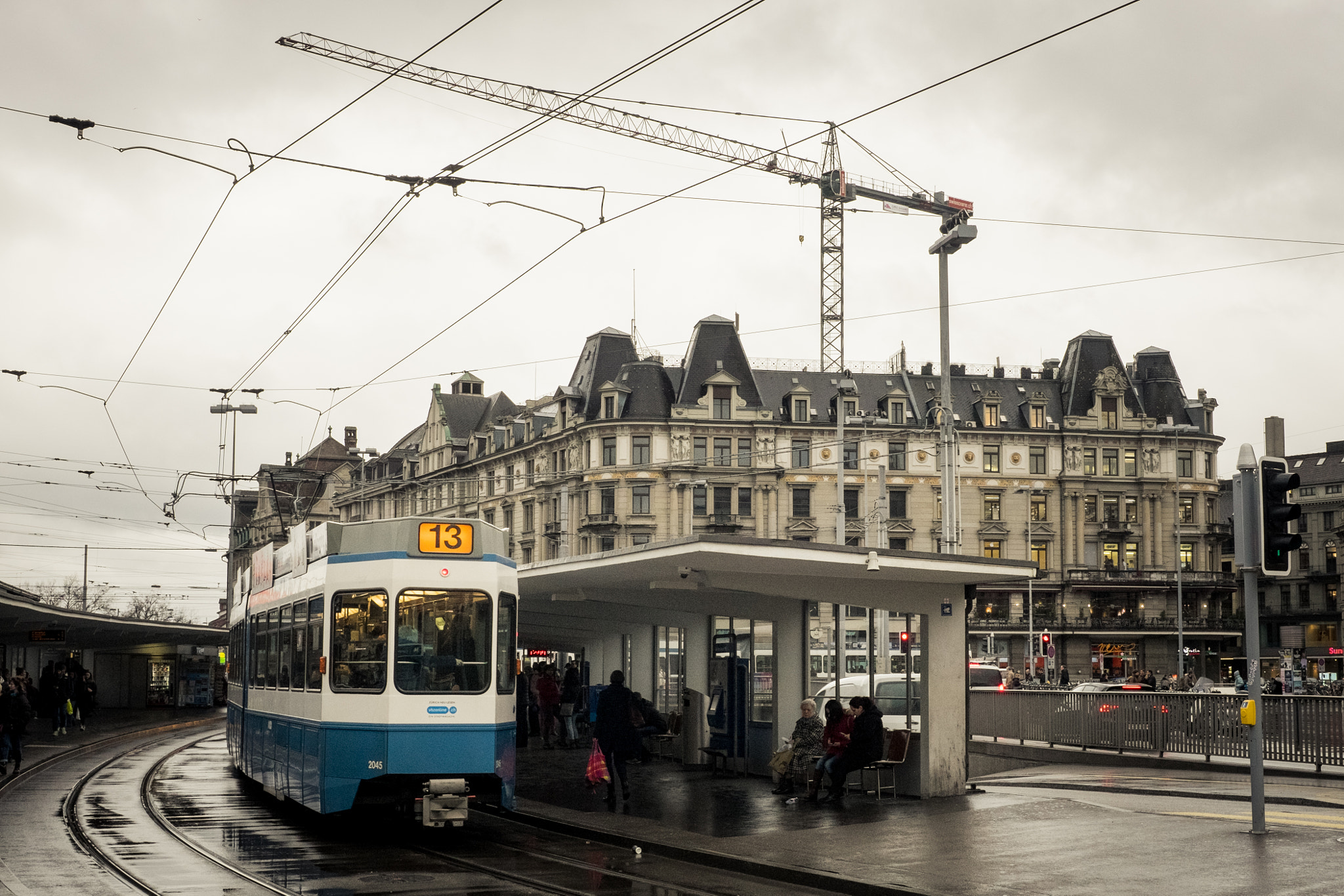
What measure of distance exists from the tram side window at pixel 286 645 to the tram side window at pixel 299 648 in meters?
0.10

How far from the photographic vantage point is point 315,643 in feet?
51.1

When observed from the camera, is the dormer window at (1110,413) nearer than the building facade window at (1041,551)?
No

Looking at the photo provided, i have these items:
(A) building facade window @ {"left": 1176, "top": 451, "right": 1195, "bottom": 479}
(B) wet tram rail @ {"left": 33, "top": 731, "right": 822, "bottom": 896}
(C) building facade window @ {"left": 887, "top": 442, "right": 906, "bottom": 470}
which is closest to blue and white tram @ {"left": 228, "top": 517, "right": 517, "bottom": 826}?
(B) wet tram rail @ {"left": 33, "top": 731, "right": 822, "bottom": 896}

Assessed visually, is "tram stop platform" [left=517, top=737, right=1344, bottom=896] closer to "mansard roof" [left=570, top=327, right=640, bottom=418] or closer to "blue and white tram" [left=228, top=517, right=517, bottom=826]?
"blue and white tram" [left=228, top=517, right=517, bottom=826]

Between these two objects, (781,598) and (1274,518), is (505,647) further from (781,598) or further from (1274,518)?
(1274,518)

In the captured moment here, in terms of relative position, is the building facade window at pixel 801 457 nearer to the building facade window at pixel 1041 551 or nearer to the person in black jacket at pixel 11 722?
the building facade window at pixel 1041 551

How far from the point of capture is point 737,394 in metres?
82.1

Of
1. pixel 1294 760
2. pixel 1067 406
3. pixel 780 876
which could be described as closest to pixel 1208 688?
pixel 1294 760

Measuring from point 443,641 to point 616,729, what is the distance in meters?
3.62

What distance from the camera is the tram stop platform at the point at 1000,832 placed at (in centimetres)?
1159

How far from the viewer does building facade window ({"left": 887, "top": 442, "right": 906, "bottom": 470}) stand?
274 feet

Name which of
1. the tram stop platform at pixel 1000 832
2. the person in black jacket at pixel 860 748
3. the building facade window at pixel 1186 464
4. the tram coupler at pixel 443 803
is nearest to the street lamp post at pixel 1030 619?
the building facade window at pixel 1186 464

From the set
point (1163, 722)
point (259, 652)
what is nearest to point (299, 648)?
point (259, 652)

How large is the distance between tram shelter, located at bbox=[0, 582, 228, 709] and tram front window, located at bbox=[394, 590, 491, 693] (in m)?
32.5
